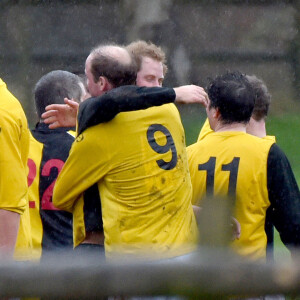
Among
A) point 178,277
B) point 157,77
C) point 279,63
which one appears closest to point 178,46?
→ point 279,63

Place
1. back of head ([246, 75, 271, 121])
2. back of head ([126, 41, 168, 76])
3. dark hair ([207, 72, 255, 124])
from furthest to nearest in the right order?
back of head ([246, 75, 271, 121]), back of head ([126, 41, 168, 76]), dark hair ([207, 72, 255, 124])

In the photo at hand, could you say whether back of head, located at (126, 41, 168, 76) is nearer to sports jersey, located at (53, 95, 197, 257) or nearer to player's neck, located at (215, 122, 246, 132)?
player's neck, located at (215, 122, 246, 132)

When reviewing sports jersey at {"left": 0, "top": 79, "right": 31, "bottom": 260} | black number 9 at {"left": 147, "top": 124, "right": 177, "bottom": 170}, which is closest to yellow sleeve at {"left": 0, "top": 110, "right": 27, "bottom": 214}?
sports jersey at {"left": 0, "top": 79, "right": 31, "bottom": 260}

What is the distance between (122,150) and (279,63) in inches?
605

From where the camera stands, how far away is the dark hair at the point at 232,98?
383 cm

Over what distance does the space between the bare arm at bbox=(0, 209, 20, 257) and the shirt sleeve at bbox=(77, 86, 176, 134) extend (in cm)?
47

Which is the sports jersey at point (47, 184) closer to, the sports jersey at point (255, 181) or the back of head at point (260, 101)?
the sports jersey at point (255, 181)

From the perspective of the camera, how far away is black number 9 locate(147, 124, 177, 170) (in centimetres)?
339

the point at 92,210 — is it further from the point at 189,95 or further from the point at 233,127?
the point at 233,127

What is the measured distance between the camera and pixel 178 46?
18.3 meters

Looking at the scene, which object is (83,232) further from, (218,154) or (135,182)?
(218,154)

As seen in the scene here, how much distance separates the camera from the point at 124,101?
327 centimetres

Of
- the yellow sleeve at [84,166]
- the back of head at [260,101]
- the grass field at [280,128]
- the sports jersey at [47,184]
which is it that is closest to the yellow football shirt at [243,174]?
the back of head at [260,101]

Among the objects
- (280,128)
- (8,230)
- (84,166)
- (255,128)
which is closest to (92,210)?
(84,166)
